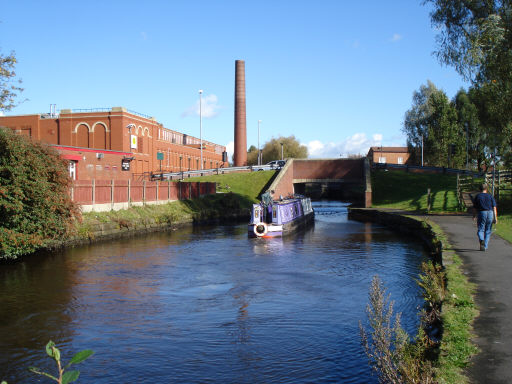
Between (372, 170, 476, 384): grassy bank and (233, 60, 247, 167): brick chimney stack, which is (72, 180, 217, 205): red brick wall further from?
(233, 60, 247, 167): brick chimney stack

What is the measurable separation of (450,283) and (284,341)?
325cm

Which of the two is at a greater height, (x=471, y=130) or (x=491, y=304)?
(x=471, y=130)

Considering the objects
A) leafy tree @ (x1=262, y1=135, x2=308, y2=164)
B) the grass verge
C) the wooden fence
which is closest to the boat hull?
the wooden fence

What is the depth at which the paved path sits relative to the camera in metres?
5.36

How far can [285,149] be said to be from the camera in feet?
277

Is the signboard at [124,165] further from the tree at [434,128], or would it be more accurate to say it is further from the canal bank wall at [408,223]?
the tree at [434,128]

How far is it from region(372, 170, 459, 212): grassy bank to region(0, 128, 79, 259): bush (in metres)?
21.7

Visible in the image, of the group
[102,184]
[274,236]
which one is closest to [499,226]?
[274,236]

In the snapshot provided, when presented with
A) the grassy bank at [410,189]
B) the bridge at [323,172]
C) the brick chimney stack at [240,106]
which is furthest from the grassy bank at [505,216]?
the brick chimney stack at [240,106]

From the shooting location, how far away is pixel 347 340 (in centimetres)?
876

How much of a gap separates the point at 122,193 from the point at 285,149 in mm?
57217

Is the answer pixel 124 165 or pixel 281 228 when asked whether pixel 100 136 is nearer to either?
pixel 124 165

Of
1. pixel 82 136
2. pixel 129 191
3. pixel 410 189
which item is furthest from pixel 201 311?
pixel 82 136

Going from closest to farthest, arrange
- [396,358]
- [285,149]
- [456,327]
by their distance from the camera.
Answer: [396,358] → [456,327] → [285,149]
